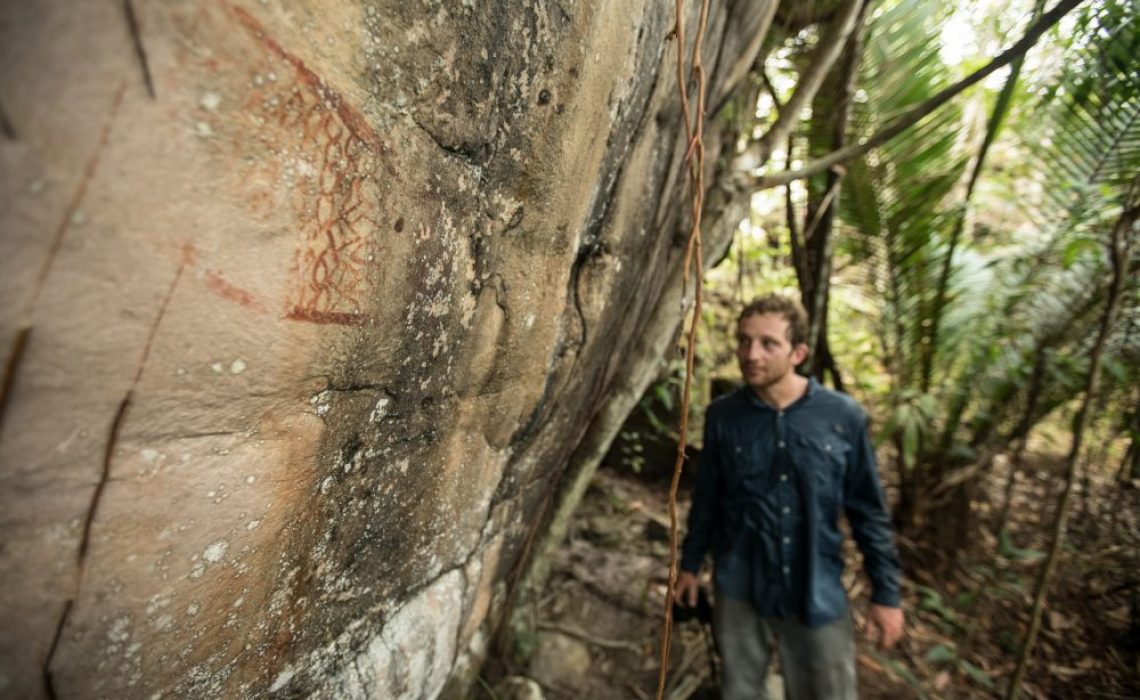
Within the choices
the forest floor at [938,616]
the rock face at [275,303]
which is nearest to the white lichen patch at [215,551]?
the rock face at [275,303]

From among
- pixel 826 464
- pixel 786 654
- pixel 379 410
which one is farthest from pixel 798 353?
pixel 379 410

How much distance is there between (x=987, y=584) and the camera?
11.3 ft

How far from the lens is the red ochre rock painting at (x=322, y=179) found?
77 cm

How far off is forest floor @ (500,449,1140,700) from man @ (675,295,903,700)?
0.48 metres

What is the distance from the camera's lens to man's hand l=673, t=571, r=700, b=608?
7.54 ft

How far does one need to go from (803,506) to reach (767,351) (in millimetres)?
612

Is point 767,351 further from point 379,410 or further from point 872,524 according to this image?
point 379,410

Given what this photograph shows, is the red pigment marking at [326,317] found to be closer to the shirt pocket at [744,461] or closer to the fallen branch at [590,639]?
the shirt pocket at [744,461]

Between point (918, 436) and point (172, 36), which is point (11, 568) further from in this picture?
point (918, 436)

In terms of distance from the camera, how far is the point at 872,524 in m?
2.05

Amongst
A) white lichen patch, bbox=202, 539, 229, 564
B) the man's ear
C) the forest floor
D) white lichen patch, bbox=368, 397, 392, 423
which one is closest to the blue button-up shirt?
the man's ear

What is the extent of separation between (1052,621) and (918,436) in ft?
4.17

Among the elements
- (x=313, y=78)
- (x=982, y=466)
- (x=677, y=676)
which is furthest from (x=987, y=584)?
(x=313, y=78)

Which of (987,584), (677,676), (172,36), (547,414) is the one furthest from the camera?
(987,584)
